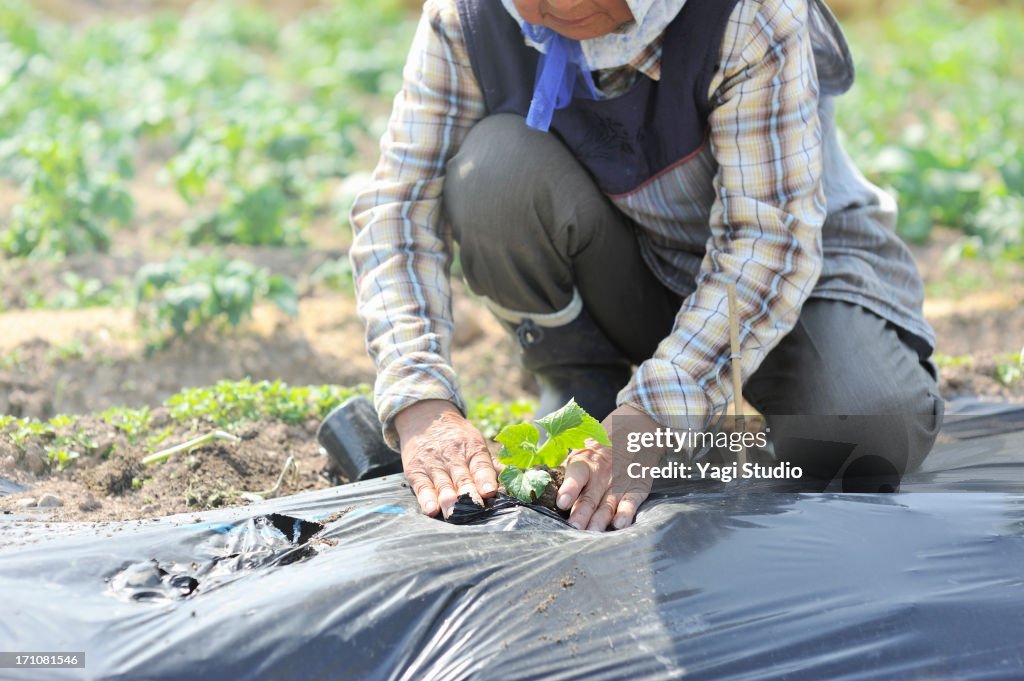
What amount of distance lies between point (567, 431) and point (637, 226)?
24.4 inches

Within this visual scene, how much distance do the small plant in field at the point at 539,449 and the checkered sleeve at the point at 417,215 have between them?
0.53ft

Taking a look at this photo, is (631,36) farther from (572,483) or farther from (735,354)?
(572,483)

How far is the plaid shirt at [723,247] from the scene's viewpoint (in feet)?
6.41

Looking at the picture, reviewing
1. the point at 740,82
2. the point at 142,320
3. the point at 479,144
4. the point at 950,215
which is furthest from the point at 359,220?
the point at 950,215

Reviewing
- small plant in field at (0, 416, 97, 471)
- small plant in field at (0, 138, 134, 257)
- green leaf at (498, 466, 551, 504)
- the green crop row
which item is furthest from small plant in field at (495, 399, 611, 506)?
the green crop row

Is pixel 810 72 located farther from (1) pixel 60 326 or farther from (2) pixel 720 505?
(1) pixel 60 326

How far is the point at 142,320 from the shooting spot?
3.24 metres

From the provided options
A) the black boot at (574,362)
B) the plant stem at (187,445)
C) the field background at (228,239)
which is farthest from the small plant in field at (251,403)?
the black boot at (574,362)

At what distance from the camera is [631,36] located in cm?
193

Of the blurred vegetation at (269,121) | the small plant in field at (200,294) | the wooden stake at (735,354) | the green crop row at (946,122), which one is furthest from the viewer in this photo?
the green crop row at (946,122)

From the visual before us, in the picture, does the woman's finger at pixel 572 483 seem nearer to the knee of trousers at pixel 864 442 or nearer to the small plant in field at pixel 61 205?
the knee of trousers at pixel 864 442

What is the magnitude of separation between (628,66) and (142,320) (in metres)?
1.72

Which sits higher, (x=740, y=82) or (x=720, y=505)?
(x=740, y=82)

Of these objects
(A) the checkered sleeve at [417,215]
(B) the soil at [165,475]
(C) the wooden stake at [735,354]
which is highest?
(A) the checkered sleeve at [417,215]
